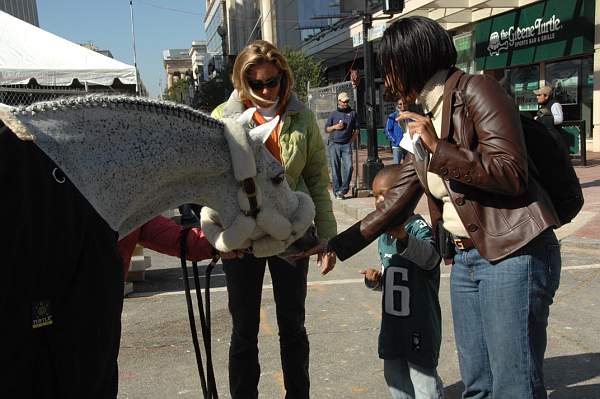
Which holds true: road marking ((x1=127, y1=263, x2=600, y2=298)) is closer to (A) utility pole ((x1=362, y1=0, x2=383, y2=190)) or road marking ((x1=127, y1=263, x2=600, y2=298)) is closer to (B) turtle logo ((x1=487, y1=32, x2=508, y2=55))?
(A) utility pole ((x1=362, y1=0, x2=383, y2=190))

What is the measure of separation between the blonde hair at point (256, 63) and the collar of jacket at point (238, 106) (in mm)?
33

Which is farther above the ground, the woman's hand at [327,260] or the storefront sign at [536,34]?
the storefront sign at [536,34]

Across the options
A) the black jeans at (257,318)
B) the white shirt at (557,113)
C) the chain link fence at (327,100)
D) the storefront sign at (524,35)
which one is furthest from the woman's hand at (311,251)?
the storefront sign at (524,35)

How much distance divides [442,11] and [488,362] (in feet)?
59.4

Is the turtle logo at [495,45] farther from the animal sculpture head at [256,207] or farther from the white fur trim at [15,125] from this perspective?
the white fur trim at [15,125]

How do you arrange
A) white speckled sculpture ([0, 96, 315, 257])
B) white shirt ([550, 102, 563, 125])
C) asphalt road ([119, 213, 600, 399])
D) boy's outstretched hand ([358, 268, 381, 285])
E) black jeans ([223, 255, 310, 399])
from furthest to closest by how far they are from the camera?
1. white shirt ([550, 102, 563, 125])
2. asphalt road ([119, 213, 600, 399])
3. boy's outstretched hand ([358, 268, 381, 285])
4. black jeans ([223, 255, 310, 399])
5. white speckled sculpture ([0, 96, 315, 257])

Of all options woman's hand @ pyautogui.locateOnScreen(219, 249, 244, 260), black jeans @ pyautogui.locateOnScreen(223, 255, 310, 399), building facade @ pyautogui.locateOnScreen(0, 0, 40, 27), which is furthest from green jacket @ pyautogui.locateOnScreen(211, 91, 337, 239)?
building facade @ pyautogui.locateOnScreen(0, 0, 40, 27)

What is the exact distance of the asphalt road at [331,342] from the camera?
11.9ft

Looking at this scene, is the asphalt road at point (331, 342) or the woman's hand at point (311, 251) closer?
the woman's hand at point (311, 251)

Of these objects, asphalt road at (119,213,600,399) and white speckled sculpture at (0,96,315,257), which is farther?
asphalt road at (119,213,600,399)

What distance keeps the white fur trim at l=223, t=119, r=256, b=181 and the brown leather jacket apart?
669 mm

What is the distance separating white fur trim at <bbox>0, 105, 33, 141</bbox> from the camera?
1.35 meters

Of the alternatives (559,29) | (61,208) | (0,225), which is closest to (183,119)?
(61,208)

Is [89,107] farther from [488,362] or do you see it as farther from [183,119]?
[488,362]
